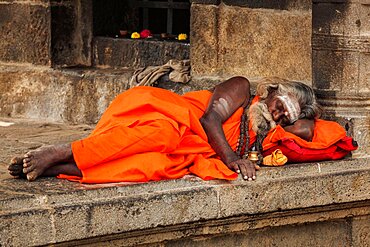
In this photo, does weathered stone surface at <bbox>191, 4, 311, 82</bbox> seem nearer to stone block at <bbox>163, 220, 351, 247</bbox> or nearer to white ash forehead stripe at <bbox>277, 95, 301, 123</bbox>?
white ash forehead stripe at <bbox>277, 95, 301, 123</bbox>

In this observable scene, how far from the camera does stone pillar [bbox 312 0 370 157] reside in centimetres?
772

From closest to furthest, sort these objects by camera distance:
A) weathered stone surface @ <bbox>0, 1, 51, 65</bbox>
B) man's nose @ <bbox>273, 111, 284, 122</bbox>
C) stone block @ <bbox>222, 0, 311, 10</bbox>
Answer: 1. man's nose @ <bbox>273, 111, 284, 122</bbox>
2. stone block @ <bbox>222, 0, 311, 10</bbox>
3. weathered stone surface @ <bbox>0, 1, 51, 65</bbox>

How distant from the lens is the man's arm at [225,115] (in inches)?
286

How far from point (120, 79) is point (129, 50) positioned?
436mm

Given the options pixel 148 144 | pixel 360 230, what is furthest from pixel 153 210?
pixel 360 230

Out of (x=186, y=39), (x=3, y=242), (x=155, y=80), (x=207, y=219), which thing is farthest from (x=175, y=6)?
(x=3, y=242)

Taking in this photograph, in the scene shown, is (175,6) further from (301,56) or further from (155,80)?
(301,56)

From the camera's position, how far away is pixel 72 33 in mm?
9695

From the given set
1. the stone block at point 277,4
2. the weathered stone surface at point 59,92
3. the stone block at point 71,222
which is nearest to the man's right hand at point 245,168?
the stone block at point 71,222

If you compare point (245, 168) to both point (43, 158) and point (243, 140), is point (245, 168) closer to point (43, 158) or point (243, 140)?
point (243, 140)

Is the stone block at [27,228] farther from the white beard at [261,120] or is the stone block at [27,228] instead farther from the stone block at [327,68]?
the stone block at [327,68]

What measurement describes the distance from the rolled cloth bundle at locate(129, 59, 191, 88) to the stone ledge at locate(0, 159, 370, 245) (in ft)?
5.49

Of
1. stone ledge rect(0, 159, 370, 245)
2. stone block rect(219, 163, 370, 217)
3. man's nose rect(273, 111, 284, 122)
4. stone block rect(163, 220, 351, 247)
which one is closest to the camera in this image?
stone ledge rect(0, 159, 370, 245)

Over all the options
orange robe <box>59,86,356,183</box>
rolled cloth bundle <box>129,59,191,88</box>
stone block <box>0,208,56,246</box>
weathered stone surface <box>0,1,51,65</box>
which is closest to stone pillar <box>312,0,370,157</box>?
orange robe <box>59,86,356,183</box>
